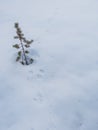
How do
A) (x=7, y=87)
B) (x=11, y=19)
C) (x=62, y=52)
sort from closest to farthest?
(x=7, y=87) < (x=62, y=52) < (x=11, y=19)

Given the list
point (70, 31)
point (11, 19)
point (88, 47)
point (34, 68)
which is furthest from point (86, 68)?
point (11, 19)

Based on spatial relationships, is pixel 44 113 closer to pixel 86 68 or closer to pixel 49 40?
pixel 86 68

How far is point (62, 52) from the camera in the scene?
16.1ft

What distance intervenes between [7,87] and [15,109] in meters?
0.57

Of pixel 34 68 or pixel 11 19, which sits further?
pixel 11 19

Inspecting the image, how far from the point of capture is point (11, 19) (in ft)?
21.0

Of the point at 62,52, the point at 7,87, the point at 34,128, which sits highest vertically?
the point at 62,52

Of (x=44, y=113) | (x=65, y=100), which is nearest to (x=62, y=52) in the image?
(x=65, y=100)

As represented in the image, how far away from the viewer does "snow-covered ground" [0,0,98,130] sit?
12.1 ft

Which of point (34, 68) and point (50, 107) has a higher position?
point (34, 68)

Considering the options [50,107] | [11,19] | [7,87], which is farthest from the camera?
[11,19]

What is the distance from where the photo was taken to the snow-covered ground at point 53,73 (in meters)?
3.70

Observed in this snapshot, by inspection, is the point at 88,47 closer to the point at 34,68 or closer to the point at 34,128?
the point at 34,68

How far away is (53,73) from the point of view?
4.45 metres
